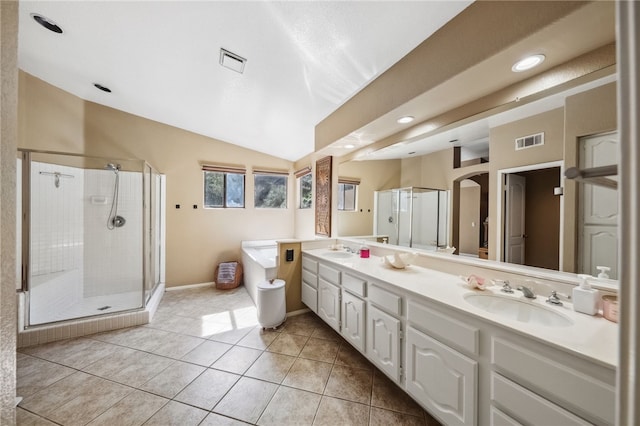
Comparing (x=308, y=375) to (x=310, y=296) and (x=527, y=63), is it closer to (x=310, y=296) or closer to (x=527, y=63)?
(x=310, y=296)

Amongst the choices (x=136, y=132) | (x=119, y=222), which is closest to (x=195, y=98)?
(x=136, y=132)

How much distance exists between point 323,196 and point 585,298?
2.68 m

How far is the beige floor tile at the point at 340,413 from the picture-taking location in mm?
1488

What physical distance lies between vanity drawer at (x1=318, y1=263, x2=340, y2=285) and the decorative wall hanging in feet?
2.61

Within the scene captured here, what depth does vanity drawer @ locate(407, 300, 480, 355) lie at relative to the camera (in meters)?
1.17

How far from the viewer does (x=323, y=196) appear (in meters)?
3.43

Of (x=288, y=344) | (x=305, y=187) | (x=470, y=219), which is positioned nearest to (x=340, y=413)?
(x=288, y=344)

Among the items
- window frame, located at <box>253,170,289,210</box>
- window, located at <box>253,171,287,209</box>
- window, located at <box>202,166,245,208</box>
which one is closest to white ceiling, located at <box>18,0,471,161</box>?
window, located at <box>202,166,245,208</box>

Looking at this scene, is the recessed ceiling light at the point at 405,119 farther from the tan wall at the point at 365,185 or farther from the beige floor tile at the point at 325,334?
the beige floor tile at the point at 325,334

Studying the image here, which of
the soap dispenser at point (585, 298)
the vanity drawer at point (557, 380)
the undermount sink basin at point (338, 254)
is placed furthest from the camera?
the undermount sink basin at point (338, 254)

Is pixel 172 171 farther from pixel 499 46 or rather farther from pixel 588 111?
pixel 588 111

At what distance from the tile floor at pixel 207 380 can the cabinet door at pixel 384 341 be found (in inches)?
9.3

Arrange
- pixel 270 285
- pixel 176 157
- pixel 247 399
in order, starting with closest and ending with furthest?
pixel 247 399 < pixel 270 285 < pixel 176 157

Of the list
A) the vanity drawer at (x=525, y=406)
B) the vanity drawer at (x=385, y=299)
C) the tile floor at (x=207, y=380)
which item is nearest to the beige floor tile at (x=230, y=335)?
the tile floor at (x=207, y=380)
